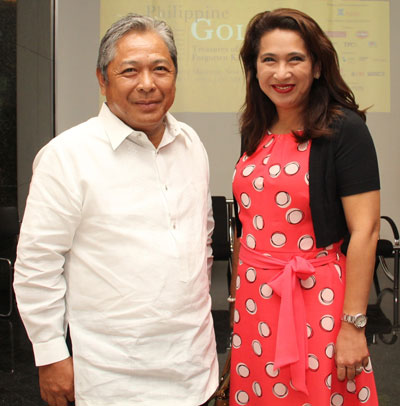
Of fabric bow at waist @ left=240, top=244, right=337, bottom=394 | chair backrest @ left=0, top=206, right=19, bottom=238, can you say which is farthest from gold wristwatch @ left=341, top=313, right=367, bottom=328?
chair backrest @ left=0, top=206, right=19, bottom=238

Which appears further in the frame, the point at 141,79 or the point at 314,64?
the point at 314,64

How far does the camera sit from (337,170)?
58.5 inches

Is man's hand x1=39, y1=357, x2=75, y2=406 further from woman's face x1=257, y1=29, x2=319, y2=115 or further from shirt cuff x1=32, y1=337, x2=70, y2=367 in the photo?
woman's face x1=257, y1=29, x2=319, y2=115

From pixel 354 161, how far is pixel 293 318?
0.49 m

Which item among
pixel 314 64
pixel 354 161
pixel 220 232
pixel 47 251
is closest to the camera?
pixel 47 251

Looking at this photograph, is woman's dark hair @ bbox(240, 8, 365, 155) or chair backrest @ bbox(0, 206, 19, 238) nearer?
woman's dark hair @ bbox(240, 8, 365, 155)

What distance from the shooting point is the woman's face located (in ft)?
5.08

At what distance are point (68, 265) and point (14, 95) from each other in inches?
139

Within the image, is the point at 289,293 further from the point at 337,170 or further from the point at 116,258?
the point at 116,258

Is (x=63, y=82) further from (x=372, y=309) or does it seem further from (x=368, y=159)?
(x=368, y=159)

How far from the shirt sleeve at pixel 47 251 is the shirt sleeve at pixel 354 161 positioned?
2.48ft

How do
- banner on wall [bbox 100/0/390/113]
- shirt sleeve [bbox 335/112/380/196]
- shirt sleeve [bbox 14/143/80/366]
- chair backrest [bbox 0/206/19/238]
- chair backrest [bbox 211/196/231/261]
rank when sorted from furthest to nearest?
banner on wall [bbox 100/0/390/113], chair backrest [bbox 211/196/231/261], chair backrest [bbox 0/206/19/238], shirt sleeve [bbox 335/112/380/196], shirt sleeve [bbox 14/143/80/366]

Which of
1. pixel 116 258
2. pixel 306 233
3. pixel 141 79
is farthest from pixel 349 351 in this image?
pixel 141 79

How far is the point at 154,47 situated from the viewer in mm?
1402
